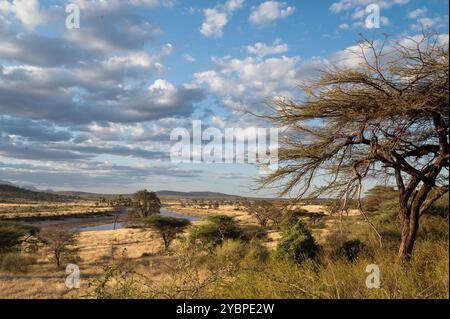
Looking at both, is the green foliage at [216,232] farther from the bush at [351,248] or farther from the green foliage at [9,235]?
the green foliage at [9,235]

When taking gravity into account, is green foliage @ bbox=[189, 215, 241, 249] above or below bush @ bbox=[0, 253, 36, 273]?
above

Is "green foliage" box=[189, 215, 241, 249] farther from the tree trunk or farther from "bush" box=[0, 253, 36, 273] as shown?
the tree trunk

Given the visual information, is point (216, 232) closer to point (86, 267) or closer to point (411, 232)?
point (86, 267)

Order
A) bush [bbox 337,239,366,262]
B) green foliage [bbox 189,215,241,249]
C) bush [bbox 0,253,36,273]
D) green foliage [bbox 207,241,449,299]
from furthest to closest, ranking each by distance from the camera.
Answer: green foliage [bbox 189,215,241,249] → bush [bbox 0,253,36,273] → bush [bbox 337,239,366,262] → green foliage [bbox 207,241,449,299]

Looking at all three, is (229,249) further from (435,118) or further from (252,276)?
(435,118)

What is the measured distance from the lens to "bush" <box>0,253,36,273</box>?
25.0m

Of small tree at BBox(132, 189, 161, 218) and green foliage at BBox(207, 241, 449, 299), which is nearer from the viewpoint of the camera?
green foliage at BBox(207, 241, 449, 299)

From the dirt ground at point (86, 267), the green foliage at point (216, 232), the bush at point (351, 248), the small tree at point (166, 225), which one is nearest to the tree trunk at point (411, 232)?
the dirt ground at point (86, 267)

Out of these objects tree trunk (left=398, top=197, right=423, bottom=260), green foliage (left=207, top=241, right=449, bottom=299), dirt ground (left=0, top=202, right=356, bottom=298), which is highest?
tree trunk (left=398, top=197, right=423, bottom=260)

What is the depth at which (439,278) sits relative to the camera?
6.64 meters

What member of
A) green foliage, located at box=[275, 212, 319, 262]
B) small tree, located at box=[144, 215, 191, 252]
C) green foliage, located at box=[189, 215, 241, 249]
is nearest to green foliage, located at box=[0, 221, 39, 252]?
small tree, located at box=[144, 215, 191, 252]

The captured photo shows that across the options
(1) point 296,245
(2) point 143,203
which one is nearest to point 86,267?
(1) point 296,245
